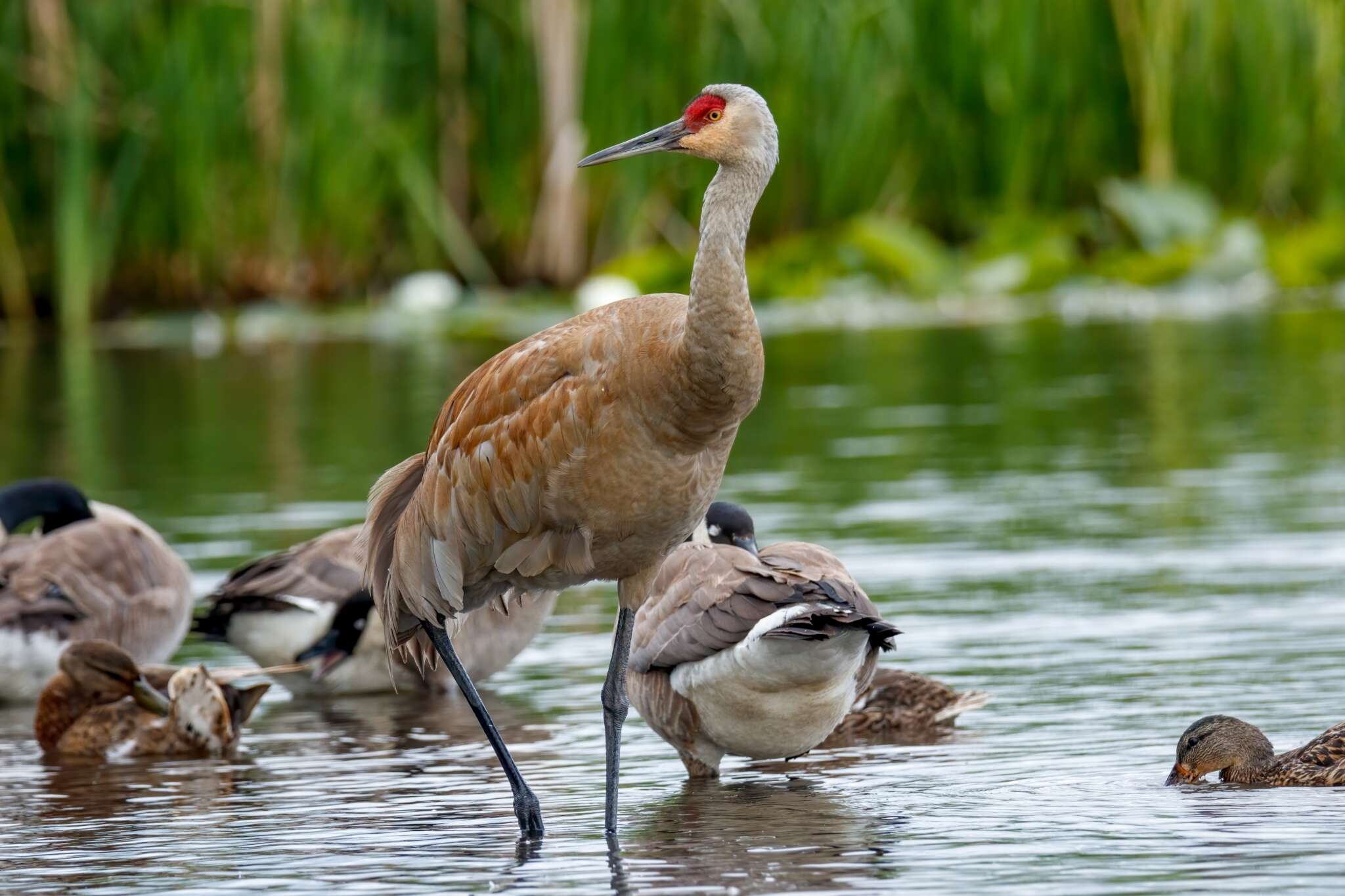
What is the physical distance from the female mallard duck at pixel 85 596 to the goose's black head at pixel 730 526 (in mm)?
2636

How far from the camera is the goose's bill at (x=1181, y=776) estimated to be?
23.2 feet

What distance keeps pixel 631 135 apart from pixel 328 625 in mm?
17431

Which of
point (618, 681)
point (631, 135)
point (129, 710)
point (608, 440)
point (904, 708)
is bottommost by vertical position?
point (129, 710)

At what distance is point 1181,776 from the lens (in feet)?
23.3

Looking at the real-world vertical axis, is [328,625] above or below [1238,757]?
below

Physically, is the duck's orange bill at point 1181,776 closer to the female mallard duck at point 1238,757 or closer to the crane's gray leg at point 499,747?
the female mallard duck at point 1238,757

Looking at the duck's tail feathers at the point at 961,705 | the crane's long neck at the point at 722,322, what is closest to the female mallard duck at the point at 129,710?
the duck's tail feathers at the point at 961,705

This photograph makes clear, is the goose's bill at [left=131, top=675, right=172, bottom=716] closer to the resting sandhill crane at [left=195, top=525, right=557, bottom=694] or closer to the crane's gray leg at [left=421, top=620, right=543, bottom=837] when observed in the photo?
the resting sandhill crane at [left=195, top=525, right=557, bottom=694]

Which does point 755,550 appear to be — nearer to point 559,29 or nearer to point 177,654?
point 177,654

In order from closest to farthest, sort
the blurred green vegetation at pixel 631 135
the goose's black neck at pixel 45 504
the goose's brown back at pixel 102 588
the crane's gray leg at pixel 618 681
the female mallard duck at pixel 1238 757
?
the female mallard duck at pixel 1238 757 → the crane's gray leg at pixel 618 681 → the goose's brown back at pixel 102 588 → the goose's black neck at pixel 45 504 → the blurred green vegetation at pixel 631 135

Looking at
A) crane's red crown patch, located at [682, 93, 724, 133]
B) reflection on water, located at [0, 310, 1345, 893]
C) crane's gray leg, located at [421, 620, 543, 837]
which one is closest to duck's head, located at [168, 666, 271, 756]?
reflection on water, located at [0, 310, 1345, 893]

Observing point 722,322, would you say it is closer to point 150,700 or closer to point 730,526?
point 730,526

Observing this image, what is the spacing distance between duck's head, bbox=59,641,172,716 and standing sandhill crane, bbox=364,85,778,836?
6.54 ft

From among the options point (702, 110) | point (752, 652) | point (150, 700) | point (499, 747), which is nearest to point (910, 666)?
point (752, 652)
